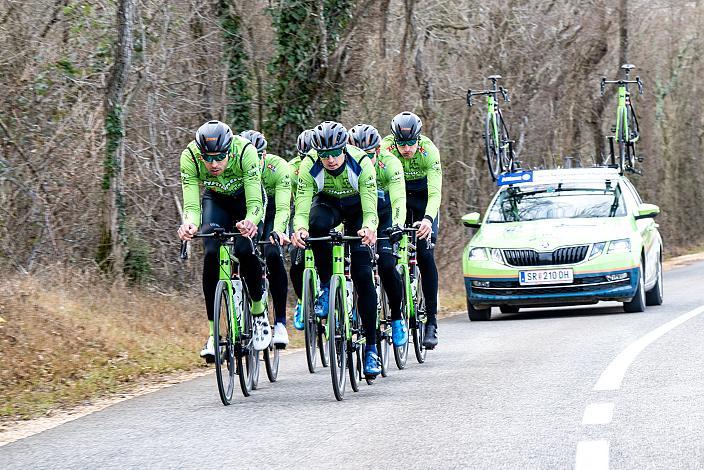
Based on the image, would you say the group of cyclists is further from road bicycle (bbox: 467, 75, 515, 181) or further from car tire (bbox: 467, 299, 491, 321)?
road bicycle (bbox: 467, 75, 515, 181)

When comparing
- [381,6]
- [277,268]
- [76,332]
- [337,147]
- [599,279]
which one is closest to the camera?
[337,147]

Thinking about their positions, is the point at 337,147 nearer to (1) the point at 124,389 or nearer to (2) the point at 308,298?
(2) the point at 308,298

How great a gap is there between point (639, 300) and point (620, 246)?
774mm

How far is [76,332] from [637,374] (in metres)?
5.48

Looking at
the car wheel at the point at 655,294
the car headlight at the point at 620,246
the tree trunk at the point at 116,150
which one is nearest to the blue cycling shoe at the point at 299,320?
the tree trunk at the point at 116,150


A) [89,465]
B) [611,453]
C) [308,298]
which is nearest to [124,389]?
[308,298]

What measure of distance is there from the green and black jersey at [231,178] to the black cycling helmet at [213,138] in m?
0.30

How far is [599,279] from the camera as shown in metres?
16.2

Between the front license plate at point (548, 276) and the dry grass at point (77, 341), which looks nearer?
the dry grass at point (77, 341)

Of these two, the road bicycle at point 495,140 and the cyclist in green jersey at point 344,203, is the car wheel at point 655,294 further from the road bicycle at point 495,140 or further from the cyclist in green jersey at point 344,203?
the cyclist in green jersey at point 344,203

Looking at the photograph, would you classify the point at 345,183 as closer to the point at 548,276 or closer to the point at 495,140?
the point at 548,276

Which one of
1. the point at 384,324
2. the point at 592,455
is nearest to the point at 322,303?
the point at 384,324

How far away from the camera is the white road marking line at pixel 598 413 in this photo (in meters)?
8.24

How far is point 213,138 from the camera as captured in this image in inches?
386
